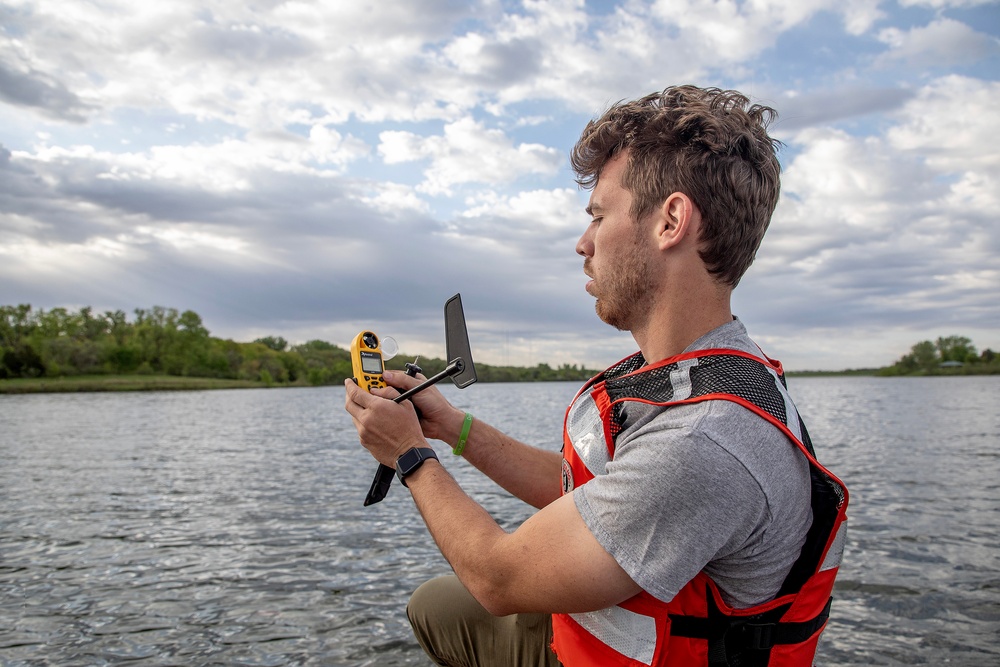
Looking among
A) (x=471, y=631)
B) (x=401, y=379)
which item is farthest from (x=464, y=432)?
(x=471, y=631)

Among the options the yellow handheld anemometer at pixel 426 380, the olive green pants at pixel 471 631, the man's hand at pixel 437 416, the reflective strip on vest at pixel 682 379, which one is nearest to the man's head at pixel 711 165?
the reflective strip on vest at pixel 682 379

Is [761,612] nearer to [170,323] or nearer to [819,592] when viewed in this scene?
[819,592]

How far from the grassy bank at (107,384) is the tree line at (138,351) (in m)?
3.31

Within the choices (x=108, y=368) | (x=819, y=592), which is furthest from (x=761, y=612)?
(x=108, y=368)

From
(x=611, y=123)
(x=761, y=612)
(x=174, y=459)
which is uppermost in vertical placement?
(x=611, y=123)

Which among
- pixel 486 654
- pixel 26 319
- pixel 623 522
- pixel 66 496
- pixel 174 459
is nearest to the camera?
pixel 623 522

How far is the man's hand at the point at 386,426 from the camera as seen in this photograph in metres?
2.74

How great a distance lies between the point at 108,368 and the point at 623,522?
455ft

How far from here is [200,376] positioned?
13688 centimetres

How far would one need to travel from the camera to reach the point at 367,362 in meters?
3.07

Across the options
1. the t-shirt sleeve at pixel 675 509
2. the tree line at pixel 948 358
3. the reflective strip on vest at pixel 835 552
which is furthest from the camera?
the tree line at pixel 948 358

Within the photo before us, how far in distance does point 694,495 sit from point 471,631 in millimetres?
1761

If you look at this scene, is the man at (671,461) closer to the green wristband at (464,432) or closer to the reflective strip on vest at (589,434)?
the reflective strip on vest at (589,434)

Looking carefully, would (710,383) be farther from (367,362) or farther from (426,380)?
(367,362)
